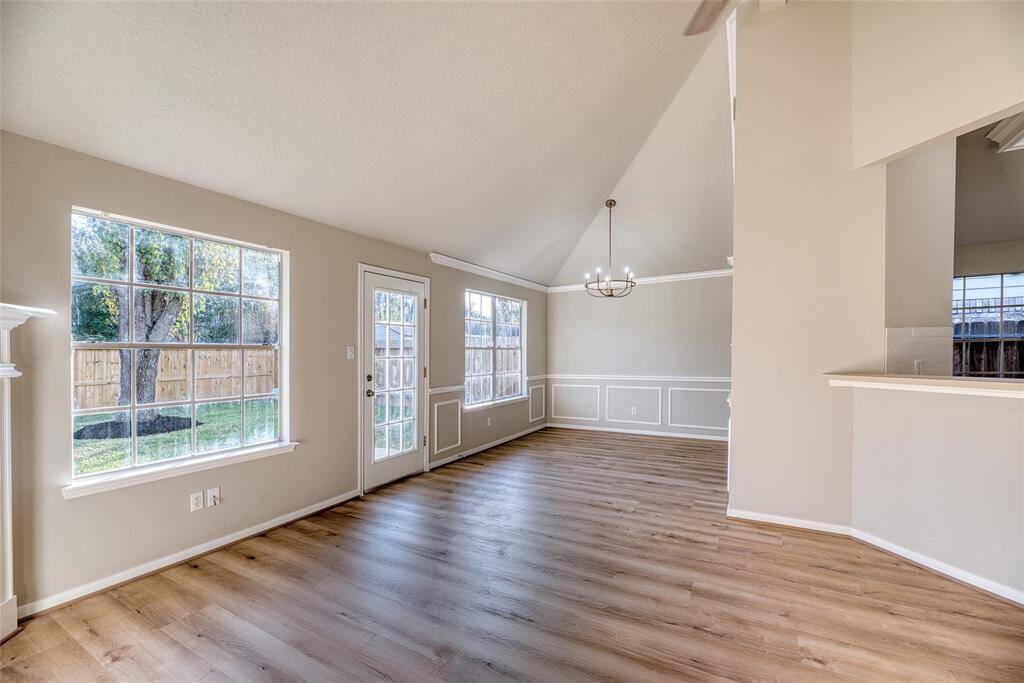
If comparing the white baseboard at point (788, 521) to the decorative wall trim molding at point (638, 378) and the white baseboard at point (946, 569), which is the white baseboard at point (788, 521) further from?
the decorative wall trim molding at point (638, 378)

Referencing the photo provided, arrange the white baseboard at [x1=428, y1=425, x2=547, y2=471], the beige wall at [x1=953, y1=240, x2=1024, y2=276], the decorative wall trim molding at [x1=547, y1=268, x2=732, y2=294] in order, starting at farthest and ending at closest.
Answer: the decorative wall trim molding at [x1=547, y1=268, x2=732, y2=294] → the beige wall at [x1=953, y1=240, x2=1024, y2=276] → the white baseboard at [x1=428, y1=425, x2=547, y2=471]

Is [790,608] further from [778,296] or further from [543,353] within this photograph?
[543,353]

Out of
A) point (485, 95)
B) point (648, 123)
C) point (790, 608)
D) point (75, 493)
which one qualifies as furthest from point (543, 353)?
point (75, 493)

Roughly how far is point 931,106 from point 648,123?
2016mm

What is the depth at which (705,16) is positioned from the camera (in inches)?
111

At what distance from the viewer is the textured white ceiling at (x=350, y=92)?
1912 mm

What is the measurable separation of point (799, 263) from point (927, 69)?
1249 mm

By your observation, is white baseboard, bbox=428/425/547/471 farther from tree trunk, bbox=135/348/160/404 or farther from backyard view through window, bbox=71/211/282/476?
tree trunk, bbox=135/348/160/404

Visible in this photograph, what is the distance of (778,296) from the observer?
10.7 ft

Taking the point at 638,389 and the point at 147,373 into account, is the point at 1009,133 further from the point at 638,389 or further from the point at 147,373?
the point at 147,373

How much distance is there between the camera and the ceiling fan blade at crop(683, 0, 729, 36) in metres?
2.70

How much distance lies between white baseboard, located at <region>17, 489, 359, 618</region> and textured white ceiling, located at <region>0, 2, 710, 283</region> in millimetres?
2312

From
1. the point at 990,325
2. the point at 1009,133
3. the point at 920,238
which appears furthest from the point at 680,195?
the point at 990,325

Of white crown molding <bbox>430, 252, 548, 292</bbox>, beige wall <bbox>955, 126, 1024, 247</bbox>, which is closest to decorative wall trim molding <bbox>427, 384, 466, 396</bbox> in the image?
white crown molding <bbox>430, 252, 548, 292</bbox>
